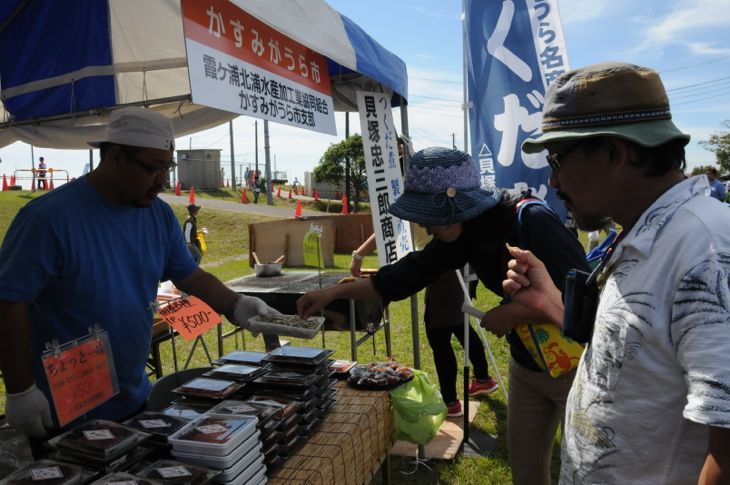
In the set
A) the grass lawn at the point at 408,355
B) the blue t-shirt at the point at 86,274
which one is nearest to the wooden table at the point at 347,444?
the blue t-shirt at the point at 86,274

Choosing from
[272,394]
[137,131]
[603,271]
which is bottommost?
[272,394]

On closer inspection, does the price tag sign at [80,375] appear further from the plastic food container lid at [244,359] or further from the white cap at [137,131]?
the white cap at [137,131]

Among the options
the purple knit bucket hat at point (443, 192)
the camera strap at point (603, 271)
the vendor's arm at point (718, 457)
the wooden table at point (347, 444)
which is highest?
the purple knit bucket hat at point (443, 192)

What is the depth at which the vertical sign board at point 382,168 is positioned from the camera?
3.75 m

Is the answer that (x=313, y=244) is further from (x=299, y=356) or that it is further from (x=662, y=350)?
(x=662, y=350)

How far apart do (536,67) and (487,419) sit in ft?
9.49

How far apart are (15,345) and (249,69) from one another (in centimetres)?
149

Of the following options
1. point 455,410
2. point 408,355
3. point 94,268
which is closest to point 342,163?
point 408,355

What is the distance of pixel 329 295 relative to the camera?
7.97 ft

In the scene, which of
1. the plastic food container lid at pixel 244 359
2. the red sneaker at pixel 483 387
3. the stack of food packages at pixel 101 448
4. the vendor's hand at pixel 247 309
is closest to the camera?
the stack of food packages at pixel 101 448

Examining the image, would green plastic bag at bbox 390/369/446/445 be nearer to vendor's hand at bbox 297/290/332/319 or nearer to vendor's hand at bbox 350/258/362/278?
vendor's hand at bbox 297/290/332/319

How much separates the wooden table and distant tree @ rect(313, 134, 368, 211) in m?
22.0

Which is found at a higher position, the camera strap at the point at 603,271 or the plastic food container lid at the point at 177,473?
the camera strap at the point at 603,271

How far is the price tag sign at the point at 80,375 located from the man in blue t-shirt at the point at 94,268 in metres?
0.15
